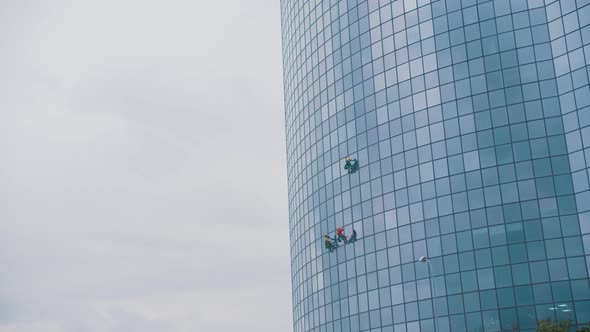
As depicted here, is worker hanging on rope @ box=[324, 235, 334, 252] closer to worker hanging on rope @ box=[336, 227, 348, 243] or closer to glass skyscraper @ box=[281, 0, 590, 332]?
worker hanging on rope @ box=[336, 227, 348, 243]

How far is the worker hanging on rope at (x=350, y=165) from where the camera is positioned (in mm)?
87812

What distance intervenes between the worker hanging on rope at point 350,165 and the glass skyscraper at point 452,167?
2.80 ft

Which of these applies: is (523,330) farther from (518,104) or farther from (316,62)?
(316,62)

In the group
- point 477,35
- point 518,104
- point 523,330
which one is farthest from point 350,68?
point 523,330

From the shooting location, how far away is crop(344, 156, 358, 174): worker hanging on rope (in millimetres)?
87812

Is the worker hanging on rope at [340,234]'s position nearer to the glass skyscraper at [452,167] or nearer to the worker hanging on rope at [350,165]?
the glass skyscraper at [452,167]

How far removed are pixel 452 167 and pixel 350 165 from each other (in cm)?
1296

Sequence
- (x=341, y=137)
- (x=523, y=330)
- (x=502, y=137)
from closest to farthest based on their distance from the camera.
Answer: (x=523, y=330) → (x=502, y=137) → (x=341, y=137)

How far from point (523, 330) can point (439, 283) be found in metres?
9.88

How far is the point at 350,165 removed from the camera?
88.2 m

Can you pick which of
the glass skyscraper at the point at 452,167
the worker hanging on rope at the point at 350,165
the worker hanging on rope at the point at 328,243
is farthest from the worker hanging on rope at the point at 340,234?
the worker hanging on rope at the point at 350,165

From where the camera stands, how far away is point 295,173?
106 metres

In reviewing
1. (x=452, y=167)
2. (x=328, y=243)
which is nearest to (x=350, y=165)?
(x=328, y=243)

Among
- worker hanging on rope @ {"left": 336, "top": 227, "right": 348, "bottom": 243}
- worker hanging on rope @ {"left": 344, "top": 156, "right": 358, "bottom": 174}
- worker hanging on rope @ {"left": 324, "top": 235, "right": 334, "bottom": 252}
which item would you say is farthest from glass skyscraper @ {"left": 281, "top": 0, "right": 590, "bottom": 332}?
worker hanging on rope @ {"left": 324, "top": 235, "right": 334, "bottom": 252}
